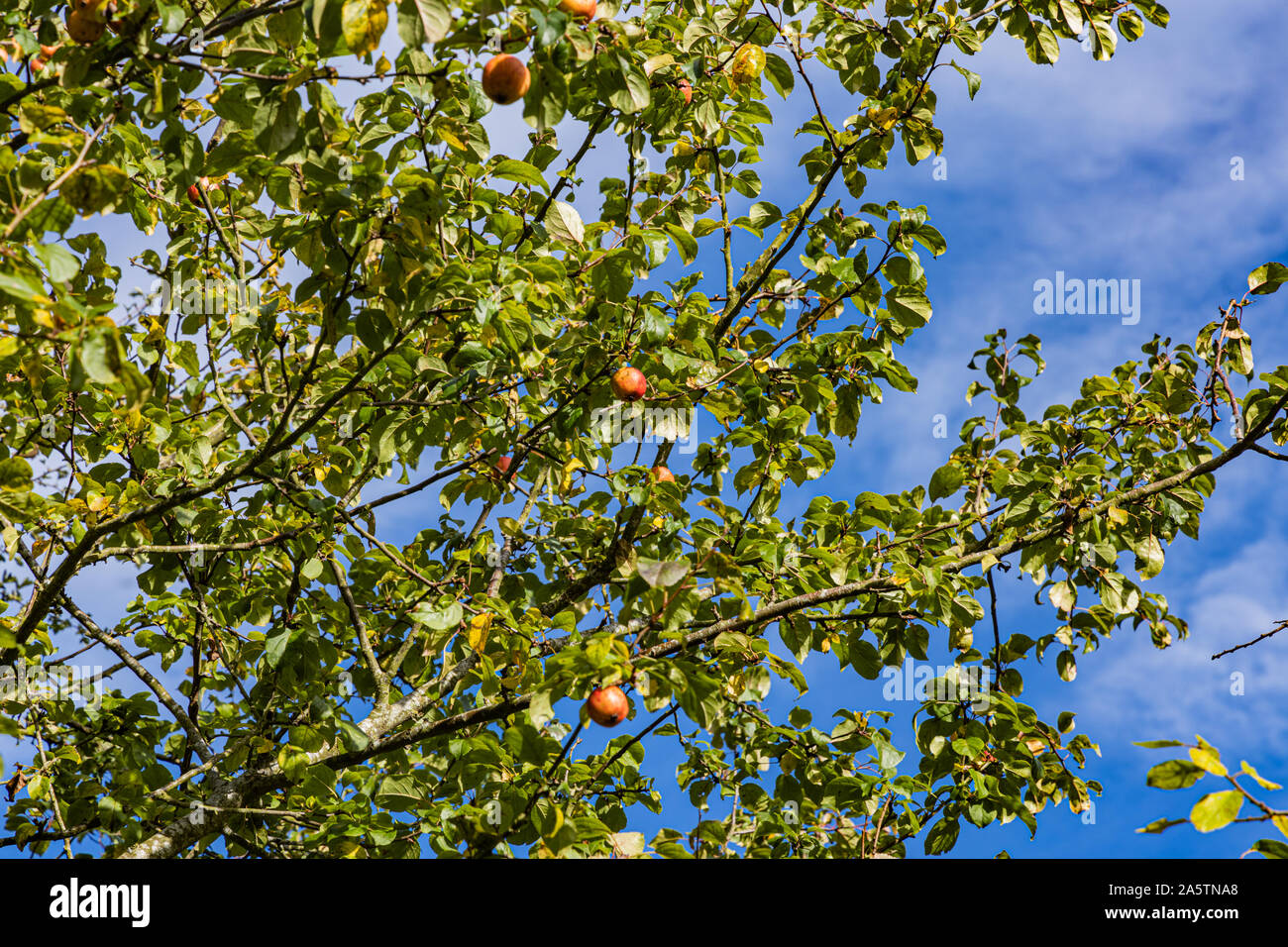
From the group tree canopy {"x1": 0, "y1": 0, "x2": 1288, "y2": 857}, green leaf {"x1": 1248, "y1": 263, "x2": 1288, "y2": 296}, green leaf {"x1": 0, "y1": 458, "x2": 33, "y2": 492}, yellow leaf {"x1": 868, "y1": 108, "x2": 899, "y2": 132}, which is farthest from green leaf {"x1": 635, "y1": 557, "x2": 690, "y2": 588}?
green leaf {"x1": 1248, "y1": 263, "x2": 1288, "y2": 296}

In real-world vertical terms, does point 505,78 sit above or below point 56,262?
above

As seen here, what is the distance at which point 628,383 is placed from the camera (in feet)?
11.9

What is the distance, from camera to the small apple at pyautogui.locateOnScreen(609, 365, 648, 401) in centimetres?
363

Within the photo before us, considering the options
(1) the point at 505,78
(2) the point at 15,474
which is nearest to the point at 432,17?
(1) the point at 505,78

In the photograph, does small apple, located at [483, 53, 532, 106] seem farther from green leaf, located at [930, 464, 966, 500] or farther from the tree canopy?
green leaf, located at [930, 464, 966, 500]

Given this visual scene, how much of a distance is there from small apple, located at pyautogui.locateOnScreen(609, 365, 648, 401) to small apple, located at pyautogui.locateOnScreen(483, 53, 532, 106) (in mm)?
1092

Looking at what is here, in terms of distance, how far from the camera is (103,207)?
2.42 m

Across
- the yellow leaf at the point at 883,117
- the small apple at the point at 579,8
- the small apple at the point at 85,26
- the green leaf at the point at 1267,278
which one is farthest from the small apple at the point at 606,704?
the green leaf at the point at 1267,278

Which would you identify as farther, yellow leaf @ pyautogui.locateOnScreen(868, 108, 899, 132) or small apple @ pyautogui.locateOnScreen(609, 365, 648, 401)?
yellow leaf @ pyautogui.locateOnScreen(868, 108, 899, 132)

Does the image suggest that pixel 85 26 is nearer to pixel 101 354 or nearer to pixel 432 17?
pixel 432 17

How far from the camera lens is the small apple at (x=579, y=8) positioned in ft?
9.20

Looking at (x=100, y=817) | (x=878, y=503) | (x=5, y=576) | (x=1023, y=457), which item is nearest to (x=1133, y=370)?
(x=1023, y=457)

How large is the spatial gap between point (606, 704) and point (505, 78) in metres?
1.95
